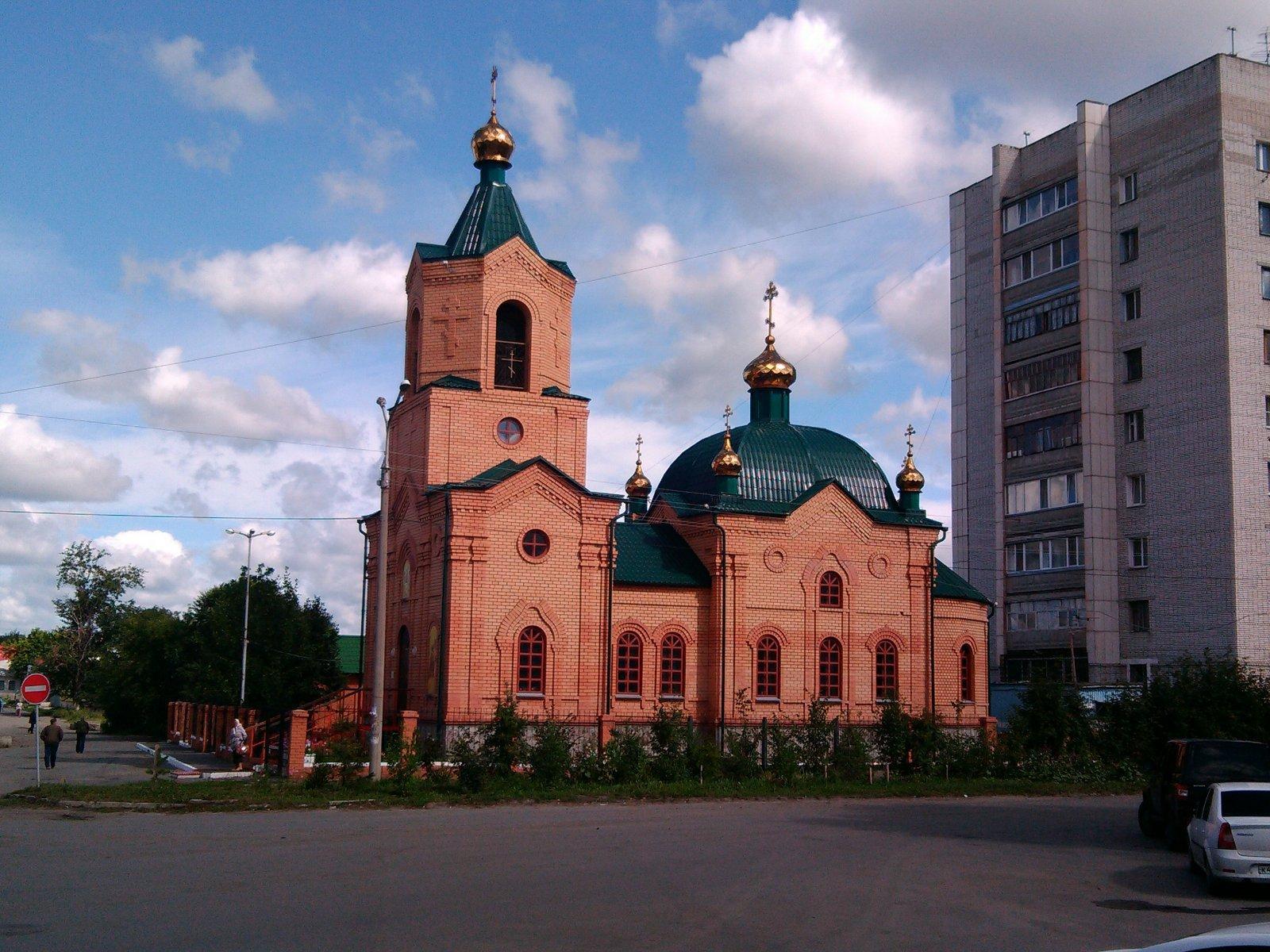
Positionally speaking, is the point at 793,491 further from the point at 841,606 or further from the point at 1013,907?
the point at 1013,907

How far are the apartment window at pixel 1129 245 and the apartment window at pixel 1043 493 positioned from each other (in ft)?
25.7

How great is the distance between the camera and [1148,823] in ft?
58.2

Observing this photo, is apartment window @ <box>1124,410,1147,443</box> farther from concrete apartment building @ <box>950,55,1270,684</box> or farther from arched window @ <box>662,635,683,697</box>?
arched window @ <box>662,635,683,697</box>

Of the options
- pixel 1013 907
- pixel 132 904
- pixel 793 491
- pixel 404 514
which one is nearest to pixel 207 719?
pixel 404 514

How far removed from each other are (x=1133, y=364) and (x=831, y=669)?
18.4 metres

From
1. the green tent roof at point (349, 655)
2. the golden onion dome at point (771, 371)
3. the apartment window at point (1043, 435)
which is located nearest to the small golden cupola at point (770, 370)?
the golden onion dome at point (771, 371)

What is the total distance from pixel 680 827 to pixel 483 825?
2.87m

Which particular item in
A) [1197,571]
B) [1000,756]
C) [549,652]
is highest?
[1197,571]

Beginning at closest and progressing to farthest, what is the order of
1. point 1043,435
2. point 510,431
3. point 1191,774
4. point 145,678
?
point 1191,774 → point 510,431 → point 1043,435 → point 145,678

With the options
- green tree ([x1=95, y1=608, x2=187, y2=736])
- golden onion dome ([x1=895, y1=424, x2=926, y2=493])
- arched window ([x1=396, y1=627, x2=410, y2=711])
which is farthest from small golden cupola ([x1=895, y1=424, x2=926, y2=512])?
green tree ([x1=95, y1=608, x2=187, y2=736])

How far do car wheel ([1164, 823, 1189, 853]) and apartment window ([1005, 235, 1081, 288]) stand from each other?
3043 centimetres

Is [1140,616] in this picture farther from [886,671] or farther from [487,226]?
[487,226]

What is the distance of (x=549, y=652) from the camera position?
27.5 meters

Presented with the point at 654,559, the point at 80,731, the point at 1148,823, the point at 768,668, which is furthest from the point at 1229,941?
the point at 80,731
